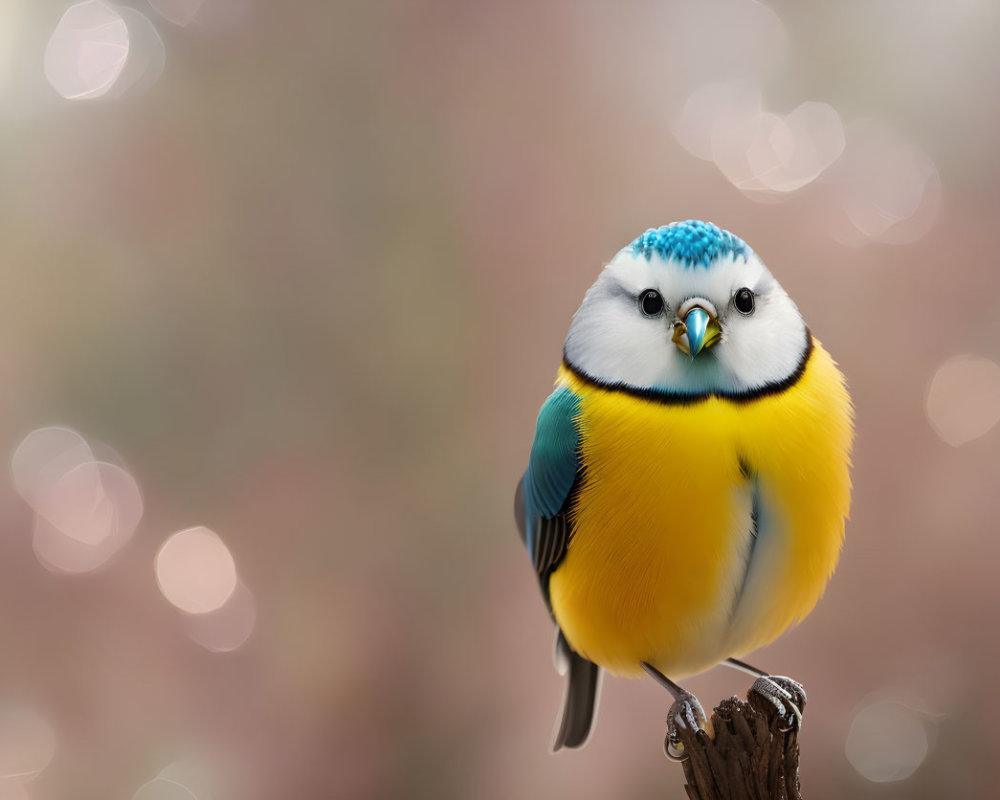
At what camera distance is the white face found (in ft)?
2.49

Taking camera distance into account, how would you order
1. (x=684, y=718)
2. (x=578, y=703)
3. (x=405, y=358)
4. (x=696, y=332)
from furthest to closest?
(x=405, y=358) → (x=578, y=703) → (x=684, y=718) → (x=696, y=332)

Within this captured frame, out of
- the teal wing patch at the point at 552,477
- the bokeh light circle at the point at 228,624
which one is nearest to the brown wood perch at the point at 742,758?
the teal wing patch at the point at 552,477

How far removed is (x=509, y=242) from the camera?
1.74m

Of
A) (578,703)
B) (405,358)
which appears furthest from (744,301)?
(405,358)

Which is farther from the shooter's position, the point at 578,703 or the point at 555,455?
the point at 578,703

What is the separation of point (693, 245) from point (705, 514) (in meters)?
0.20

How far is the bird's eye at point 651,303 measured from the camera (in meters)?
0.77

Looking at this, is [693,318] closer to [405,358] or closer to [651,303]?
[651,303]

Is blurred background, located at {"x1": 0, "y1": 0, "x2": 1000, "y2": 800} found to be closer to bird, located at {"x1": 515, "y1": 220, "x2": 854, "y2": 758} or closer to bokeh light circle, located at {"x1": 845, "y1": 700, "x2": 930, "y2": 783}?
bokeh light circle, located at {"x1": 845, "y1": 700, "x2": 930, "y2": 783}

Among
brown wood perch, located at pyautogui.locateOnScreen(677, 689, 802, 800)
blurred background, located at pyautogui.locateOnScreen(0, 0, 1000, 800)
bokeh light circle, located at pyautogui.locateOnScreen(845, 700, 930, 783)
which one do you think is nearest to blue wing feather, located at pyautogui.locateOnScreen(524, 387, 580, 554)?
brown wood perch, located at pyautogui.locateOnScreen(677, 689, 802, 800)

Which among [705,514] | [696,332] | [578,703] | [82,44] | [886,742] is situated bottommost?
[886,742]

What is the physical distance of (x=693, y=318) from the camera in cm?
73

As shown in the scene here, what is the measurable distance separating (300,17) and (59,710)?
48.2 inches

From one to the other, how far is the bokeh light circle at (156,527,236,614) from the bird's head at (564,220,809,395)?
1.07 m
